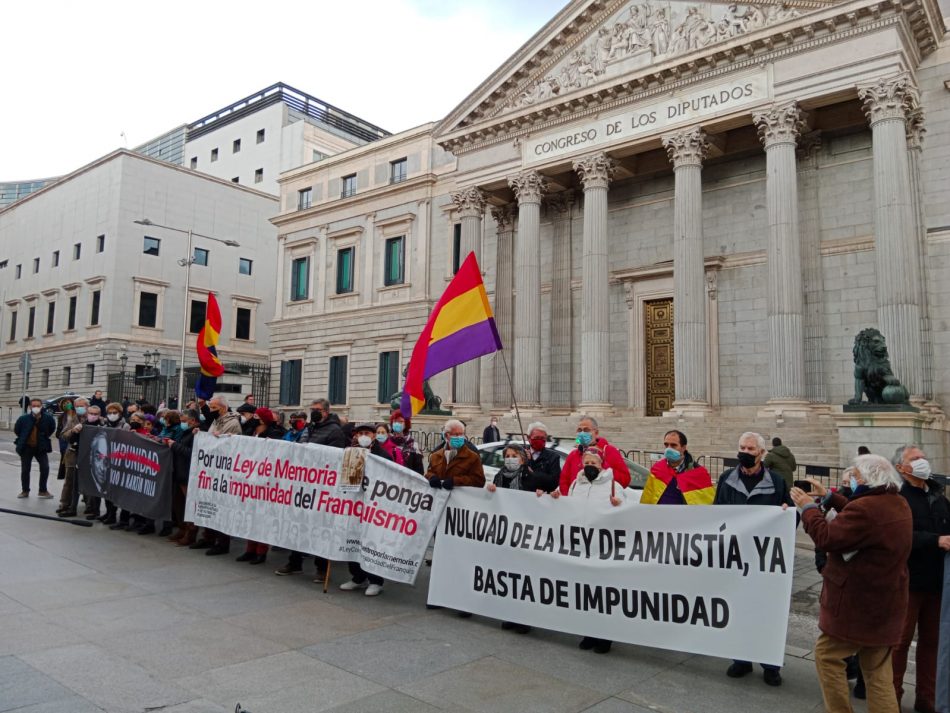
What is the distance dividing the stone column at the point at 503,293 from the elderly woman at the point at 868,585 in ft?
74.8

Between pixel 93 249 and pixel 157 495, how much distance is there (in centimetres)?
4471

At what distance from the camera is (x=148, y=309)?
1917 inches

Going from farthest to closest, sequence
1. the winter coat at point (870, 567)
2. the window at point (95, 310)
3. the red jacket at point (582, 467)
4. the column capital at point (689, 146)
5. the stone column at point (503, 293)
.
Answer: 1. the window at point (95, 310)
2. the stone column at point (503, 293)
3. the column capital at point (689, 146)
4. the red jacket at point (582, 467)
5. the winter coat at point (870, 567)

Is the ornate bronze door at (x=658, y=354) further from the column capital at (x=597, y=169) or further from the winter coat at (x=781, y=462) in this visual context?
the winter coat at (x=781, y=462)

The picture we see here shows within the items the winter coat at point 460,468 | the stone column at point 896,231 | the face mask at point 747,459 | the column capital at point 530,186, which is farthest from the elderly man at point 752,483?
the column capital at point 530,186

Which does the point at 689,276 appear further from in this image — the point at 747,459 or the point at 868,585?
the point at 868,585

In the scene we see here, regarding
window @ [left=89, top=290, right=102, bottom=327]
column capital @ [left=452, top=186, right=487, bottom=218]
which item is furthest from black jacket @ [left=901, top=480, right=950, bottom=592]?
window @ [left=89, top=290, right=102, bottom=327]

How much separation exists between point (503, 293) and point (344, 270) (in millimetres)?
11447

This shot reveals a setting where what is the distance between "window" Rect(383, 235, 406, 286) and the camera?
34.1 m

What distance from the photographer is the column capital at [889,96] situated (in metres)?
18.9

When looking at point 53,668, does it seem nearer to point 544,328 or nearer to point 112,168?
point 544,328

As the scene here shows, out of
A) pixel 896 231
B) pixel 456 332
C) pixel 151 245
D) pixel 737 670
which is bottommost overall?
pixel 737 670

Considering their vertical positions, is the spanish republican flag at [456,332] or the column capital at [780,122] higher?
the column capital at [780,122]

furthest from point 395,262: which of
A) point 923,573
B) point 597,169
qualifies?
point 923,573
